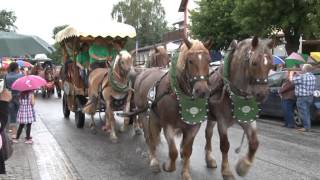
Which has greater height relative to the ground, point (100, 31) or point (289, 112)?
point (100, 31)

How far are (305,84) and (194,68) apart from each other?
7.44 m

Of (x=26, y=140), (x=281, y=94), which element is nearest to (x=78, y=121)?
(x=26, y=140)

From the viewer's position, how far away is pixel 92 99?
12.5 metres

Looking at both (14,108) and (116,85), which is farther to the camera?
(14,108)

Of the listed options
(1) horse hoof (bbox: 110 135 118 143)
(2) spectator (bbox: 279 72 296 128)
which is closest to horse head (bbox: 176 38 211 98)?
(1) horse hoof (bbox: 110 135 118 143)

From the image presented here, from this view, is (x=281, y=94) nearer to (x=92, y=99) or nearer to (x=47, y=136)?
(x=92, y=99)

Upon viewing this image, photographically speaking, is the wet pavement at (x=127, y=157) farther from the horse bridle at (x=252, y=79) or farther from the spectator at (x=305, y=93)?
the horse bridle at (x=252, y=79)

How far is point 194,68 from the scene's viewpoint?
625cm

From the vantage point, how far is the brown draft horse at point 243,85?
637 cm

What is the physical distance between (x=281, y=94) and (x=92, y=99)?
17.0 ft

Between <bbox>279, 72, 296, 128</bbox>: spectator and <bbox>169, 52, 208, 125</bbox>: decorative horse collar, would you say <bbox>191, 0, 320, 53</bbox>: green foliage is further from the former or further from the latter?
<bbox>169, 52, 208, 125</bbox>: decorative horse collar

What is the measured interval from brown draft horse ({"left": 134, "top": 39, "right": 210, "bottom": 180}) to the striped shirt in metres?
5.73

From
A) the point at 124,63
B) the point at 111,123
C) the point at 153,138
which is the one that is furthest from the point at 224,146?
the point at 111,123

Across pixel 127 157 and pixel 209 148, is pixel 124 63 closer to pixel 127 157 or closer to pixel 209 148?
pixel 127 157
